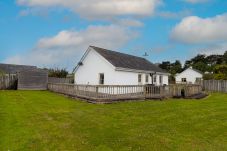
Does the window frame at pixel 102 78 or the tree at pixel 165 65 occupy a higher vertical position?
the tree at pixel 165 65

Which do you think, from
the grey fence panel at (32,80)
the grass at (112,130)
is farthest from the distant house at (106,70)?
the grass at (112,130)

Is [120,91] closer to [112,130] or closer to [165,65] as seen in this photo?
[112,130]

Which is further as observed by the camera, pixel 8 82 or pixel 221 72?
pixel 221 72

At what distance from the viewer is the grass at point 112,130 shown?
35.5 feet

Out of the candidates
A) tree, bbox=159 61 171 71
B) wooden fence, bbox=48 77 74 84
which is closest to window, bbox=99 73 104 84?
wooden fence, bbox=48 77 74 84

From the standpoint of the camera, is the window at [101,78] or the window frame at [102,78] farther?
the window at [101,78]

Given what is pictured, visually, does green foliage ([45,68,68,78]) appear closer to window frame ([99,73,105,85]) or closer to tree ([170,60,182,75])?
window frame ([99,73,105,85])

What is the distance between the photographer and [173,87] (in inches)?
1184

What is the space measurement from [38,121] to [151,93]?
48.2 ft

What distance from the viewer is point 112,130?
43.5 feet

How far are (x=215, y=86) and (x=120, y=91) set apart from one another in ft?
79.5

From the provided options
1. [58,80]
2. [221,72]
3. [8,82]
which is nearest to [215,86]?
[221,72]

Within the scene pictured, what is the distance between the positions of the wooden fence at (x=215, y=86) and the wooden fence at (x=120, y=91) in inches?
572

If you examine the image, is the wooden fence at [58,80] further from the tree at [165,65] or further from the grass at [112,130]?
the tree at [165,65]
